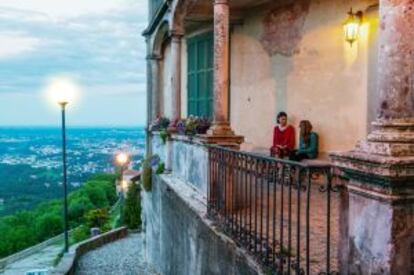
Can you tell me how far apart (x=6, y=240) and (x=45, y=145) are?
446 feet

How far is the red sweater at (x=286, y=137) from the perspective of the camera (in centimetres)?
1020

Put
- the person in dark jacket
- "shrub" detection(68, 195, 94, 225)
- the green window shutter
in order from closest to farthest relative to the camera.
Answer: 1. the person in dark jacket
2. the green window shutter
3. "shrub" detection(68, 195, 94, 225)

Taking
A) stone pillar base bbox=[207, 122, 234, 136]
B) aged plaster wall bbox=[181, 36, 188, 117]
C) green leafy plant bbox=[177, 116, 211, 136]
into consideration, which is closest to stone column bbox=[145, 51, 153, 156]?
aged plaster wall bbox=[181, 36, 188, 117]

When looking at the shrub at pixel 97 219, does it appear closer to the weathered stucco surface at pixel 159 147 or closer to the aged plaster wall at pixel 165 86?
the aged plaster wall at pixel 165 86

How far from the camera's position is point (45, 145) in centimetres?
17525

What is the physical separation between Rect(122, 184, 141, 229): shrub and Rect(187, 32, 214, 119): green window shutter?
11.1 metres

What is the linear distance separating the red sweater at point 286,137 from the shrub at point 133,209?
50.2 ft

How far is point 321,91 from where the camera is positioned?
9859 mm

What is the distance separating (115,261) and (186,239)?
31.0ft

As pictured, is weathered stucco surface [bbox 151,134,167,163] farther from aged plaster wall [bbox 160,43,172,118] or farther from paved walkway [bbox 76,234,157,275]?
paved walkway [bbox 76,234,157,275]

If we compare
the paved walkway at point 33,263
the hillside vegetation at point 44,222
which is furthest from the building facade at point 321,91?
the hillside vegetation at point 44,222

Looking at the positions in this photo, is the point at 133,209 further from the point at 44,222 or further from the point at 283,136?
the point at 44,222

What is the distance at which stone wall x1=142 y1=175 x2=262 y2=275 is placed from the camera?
5.77 meters

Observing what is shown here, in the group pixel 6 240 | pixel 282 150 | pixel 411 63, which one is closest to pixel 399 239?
pixel 411 63
